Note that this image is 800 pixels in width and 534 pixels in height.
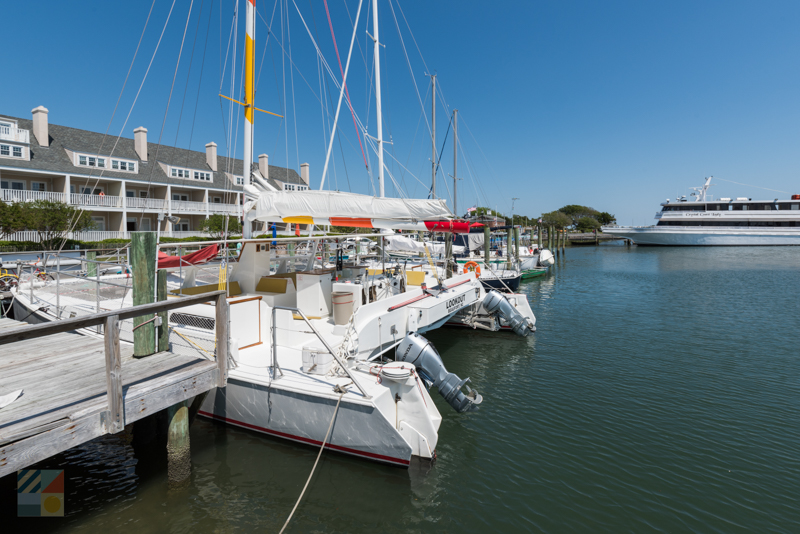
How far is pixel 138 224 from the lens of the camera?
112 ft

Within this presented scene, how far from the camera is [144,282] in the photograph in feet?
18.7

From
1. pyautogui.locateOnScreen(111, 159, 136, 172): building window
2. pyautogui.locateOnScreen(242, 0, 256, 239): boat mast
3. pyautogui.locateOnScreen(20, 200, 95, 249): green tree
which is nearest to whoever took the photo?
pyautogui.locateOnScreen(242, 0, 256, 239): boat mast

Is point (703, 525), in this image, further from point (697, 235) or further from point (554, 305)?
point (697, 235)

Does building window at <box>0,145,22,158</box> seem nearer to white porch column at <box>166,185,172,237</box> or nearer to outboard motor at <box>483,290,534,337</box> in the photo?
white porch column at <box>166,185,172,237</box>

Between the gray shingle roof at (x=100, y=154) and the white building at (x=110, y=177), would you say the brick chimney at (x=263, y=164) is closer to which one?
the gray shingle roof at (x=100, y=154)

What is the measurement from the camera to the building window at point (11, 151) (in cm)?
2844

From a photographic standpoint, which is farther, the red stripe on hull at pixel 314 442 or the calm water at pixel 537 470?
the red stripe on hull at pixel 314 442

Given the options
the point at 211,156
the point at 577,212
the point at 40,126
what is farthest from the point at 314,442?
the point at 577,212

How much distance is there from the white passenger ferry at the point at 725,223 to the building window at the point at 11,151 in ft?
261

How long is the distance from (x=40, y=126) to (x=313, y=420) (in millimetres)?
39647

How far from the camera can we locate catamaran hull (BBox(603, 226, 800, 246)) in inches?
2530

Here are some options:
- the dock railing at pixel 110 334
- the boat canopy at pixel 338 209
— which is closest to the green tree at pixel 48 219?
the boat canopy at pixel 338 209

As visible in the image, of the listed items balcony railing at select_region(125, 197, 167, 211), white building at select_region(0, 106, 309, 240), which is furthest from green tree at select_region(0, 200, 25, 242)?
balcony railing at select_region(125, 197, 167, 211)

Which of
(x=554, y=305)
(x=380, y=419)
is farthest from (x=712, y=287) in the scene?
(x=380, y=419)
